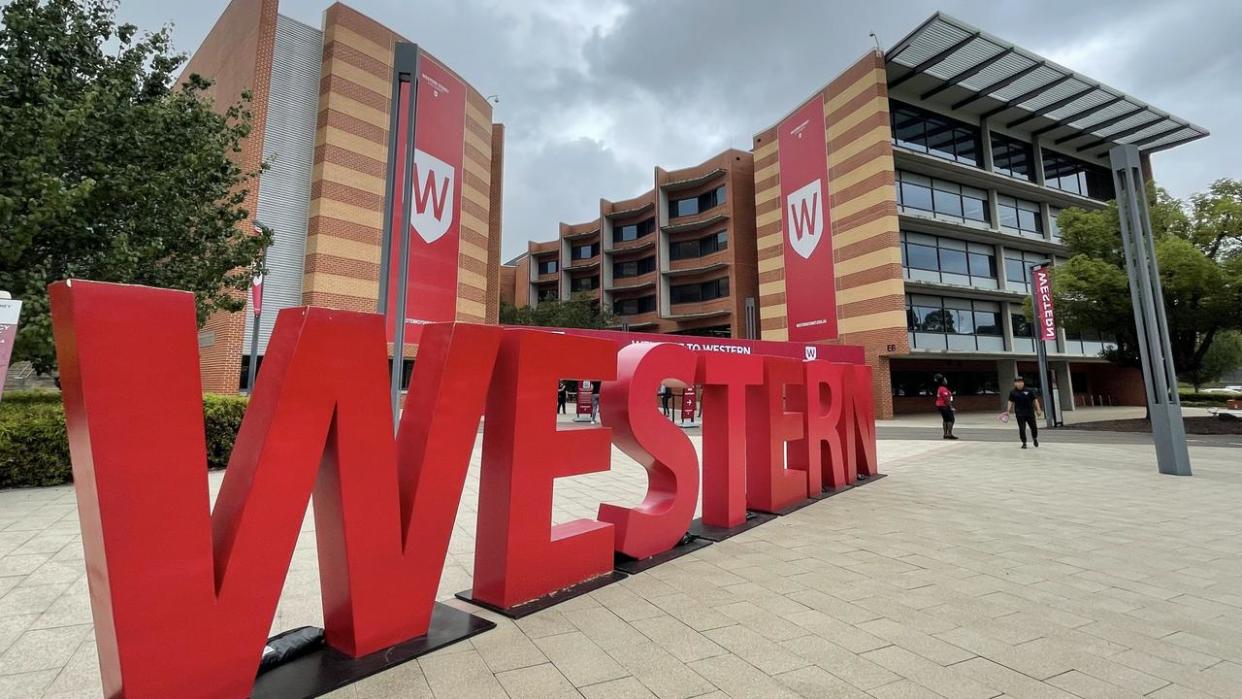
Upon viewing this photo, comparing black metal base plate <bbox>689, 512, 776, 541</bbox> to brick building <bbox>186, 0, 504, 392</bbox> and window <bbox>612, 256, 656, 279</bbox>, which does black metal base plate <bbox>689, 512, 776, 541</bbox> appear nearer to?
brick building <bbox>186, 0, 504, 392</bbox>

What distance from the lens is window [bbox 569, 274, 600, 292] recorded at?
50719 millimetres

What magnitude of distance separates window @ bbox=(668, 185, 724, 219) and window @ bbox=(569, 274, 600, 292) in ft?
35.9

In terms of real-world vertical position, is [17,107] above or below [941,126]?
below

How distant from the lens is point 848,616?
3.28 m

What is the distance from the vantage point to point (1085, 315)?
19.0m

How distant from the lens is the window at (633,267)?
46688 mm

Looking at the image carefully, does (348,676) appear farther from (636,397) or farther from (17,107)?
(17,107)

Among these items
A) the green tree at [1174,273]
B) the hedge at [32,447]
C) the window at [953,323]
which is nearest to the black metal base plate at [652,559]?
the hedge at [32,447]

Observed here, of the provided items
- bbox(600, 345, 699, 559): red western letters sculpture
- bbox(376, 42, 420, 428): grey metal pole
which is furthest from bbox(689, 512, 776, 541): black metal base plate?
bbox(376, 42, 420, 428): grey metal pole

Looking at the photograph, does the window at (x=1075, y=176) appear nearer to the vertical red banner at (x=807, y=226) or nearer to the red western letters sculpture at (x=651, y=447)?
the vertical red banner at (x=807, y=226)

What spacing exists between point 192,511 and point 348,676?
1044 millimetres

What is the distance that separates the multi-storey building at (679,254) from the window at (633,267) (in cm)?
9

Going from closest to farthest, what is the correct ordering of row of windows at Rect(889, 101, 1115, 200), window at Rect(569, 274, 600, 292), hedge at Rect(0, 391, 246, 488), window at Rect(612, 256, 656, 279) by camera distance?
1. hedge at Rect(0, 391, 246, 488)
2. row of windows at Rect(889, 101, 1115, 200)
3. window at Rect(612, 256, 656, 279)
4. window at Rect(569, 274, 600, 292)

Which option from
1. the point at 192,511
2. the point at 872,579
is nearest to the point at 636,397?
the point at 872,579
